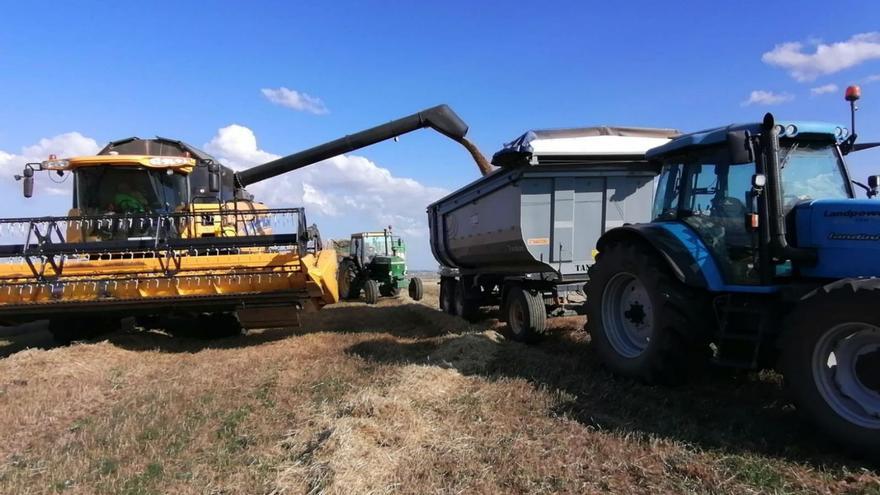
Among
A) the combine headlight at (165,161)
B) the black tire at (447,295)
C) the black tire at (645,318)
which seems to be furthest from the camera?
the black tire at (447,295)

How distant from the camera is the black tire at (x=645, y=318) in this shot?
4570mm

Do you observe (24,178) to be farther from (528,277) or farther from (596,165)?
(596,165)

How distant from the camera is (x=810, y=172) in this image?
4531 mm

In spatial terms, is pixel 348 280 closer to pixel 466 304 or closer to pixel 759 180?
pixel 466 304

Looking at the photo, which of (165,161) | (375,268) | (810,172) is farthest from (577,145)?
(375,268)

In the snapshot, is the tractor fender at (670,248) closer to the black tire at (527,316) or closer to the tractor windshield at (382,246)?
the black tire at (527,316)

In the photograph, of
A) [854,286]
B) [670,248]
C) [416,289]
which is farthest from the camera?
[416,289]

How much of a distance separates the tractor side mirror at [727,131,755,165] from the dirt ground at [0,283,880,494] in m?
1.72

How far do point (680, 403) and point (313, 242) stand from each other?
5207 mm

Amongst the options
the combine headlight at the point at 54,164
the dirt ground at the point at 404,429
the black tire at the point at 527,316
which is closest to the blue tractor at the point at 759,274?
the dirt ground at the point at 404,429

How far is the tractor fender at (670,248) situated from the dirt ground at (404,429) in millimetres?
899

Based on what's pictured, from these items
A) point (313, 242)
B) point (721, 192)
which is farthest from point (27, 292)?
point (721, 192)

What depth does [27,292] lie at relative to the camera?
24.5ft

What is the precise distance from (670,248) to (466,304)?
5860mm
